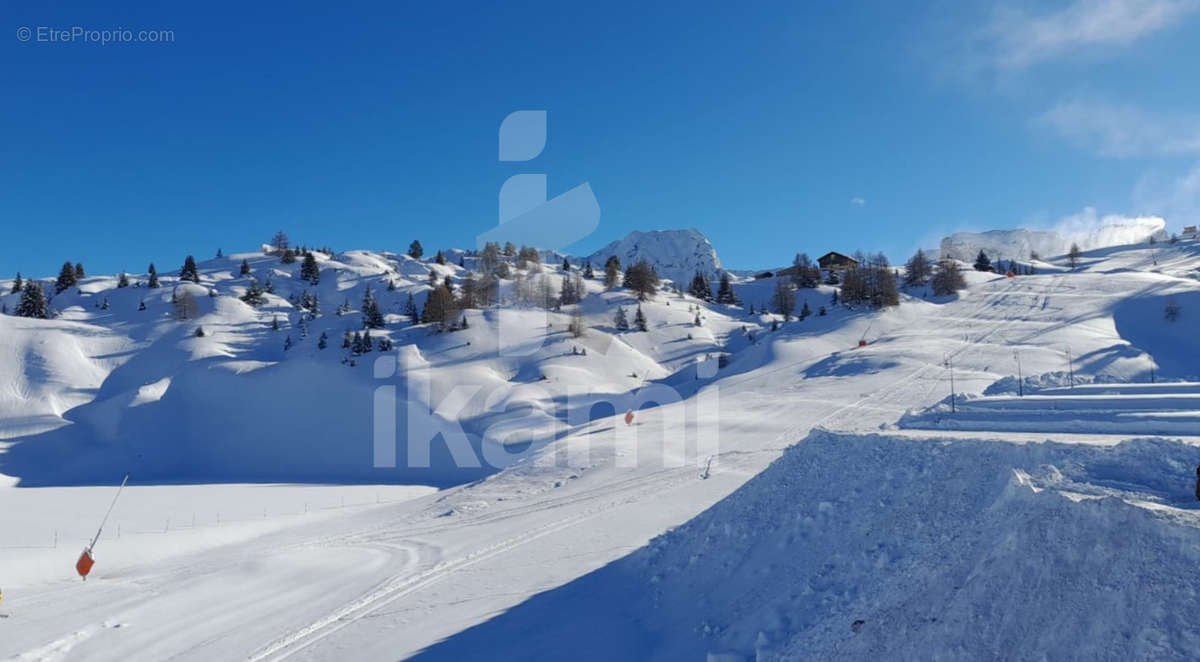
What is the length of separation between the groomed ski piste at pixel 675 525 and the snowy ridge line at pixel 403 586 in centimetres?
10

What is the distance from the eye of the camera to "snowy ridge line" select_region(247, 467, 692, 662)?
33.2ft

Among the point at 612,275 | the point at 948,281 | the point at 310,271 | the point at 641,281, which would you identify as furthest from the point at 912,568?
the point at 310,271

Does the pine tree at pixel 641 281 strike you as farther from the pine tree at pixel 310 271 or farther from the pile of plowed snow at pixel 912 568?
the pile of plowed snow at pixel 912 568

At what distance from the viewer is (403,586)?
1288 centimetres

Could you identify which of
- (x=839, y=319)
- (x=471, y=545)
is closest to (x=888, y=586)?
(x=471, y=545)

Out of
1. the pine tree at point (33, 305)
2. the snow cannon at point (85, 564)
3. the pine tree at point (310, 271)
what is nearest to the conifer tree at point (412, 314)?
the pine tree at point (310, 271)

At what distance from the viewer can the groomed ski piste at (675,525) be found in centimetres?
578

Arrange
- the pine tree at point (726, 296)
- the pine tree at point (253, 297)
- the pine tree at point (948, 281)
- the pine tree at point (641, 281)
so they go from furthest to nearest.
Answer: the pine tree at point (726, 296) < the pine tree at point (641, 281) < the pine tree at point (253, 297) < the pine tree at point (948, 281)

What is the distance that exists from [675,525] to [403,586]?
263 inches

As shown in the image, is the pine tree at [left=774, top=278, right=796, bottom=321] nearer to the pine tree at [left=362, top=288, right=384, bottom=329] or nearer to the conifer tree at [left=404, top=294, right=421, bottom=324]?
the conifer tree at [left=404, top=294, right=421, bottom=324]

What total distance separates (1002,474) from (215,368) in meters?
52.4

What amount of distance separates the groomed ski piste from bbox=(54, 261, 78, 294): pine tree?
3517cm

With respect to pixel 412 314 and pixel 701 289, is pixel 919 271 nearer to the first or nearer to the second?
pixel 701 289

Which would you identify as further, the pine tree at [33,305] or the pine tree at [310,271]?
the pine tree at [310,271]
